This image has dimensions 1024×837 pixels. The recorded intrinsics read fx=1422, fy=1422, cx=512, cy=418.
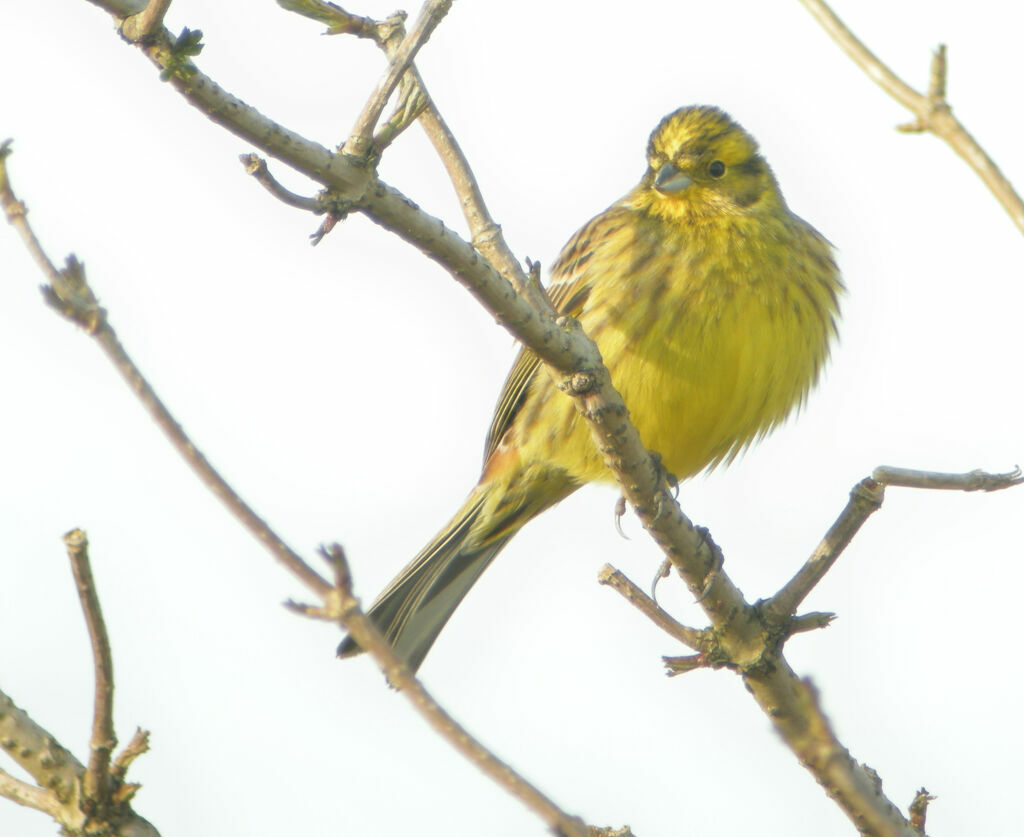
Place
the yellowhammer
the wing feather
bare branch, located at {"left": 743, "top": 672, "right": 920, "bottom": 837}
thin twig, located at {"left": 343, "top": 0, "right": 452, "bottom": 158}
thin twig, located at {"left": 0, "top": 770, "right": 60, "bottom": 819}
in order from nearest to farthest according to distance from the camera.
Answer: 1. bare branch, located at {"left": 743, "top": 672, "right": 920, "bottom": 837}
2. thin twig, located at {"left": 0, "top": 770, "right": 60, "bottom": 819}
3. thin twig, located at {"left": 343, "top": 0, "right": 452, "bottom": 158}
4. the yellowhammer
5. the wing feather

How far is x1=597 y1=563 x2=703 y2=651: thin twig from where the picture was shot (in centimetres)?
452

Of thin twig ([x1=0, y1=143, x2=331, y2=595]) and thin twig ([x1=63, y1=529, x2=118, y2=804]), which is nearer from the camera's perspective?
thin twig ([x1=0, y1=143, x2=331, y2=595])

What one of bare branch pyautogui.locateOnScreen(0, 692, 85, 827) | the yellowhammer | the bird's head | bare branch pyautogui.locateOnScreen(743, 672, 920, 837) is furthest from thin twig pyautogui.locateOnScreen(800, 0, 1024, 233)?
the bird's head

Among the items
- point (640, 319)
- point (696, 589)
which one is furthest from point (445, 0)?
point (640, 319)

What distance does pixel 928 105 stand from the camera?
2.20 m

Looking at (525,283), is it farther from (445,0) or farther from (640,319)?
(640,319)

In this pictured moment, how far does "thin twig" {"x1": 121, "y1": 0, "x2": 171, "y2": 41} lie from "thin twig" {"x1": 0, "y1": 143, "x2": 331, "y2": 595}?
0.86 m

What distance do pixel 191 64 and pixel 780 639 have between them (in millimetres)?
2756

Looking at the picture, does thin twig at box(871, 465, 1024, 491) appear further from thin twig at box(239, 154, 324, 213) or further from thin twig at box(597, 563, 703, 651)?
thin twig at box(239, 154, 324, 213)

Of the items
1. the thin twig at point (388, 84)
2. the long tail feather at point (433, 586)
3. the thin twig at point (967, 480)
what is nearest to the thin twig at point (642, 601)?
the thin twig at point (967, 480)

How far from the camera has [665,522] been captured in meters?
4.78

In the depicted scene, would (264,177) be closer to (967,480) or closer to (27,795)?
(27,795)

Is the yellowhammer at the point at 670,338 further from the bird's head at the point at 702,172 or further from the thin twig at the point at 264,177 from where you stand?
the thin twig at the point at 264,177

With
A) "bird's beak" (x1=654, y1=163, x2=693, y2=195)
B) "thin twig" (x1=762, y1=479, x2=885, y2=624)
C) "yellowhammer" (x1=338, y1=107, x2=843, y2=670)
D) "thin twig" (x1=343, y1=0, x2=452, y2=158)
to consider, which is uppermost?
"bird's beak" (x1=654, y1=163, x2=693, y2=195)
